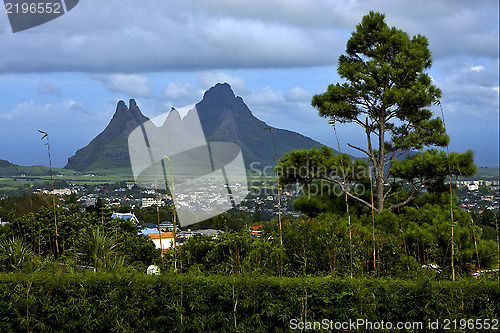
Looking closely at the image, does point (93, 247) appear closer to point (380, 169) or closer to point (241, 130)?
point (380, 169)

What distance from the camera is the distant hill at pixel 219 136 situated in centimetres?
4450

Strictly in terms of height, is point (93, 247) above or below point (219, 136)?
below

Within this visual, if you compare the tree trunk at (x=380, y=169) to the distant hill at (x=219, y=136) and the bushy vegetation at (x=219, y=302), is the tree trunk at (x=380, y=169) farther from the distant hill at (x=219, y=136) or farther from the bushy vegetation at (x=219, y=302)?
the distant hill at (x=219, y=136)

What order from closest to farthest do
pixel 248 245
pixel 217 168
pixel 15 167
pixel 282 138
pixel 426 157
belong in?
1. pixel 248 245
2. pixel 217 168
3. pixel 426 157
4. pixel 282 138
5. pixel 15 167

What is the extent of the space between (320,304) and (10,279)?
115 inches

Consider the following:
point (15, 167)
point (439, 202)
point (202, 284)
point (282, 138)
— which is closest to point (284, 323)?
point (202, 284)

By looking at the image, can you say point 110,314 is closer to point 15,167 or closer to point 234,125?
point 234,125

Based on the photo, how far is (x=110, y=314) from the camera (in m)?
4.39

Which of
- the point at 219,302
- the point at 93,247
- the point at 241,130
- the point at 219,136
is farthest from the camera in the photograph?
the point at 241,130

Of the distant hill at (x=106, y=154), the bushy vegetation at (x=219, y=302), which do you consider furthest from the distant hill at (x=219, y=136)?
the bushy vegetation at (x=219, y=302)

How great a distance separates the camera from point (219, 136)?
42.7 metres

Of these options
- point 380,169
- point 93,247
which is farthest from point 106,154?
point 93,247

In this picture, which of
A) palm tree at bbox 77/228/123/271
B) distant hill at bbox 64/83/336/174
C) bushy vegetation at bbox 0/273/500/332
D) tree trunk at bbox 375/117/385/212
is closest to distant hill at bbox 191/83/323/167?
distant hill at bbox 64/83/336/174

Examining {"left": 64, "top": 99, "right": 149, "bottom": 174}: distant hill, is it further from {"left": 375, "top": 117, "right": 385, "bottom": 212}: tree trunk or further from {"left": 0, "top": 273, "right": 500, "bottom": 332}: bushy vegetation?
{"left": 0, "top": 273, "right": 500, "bottom": 332}: bushy vegetation
